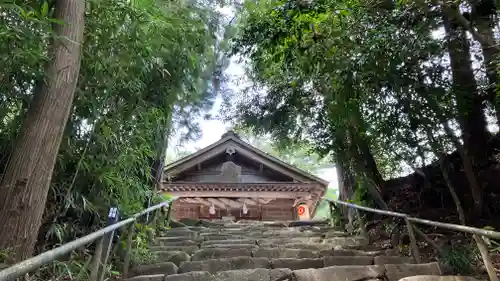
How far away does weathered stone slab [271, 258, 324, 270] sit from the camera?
11.5ft

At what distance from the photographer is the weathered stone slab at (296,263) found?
3518mm

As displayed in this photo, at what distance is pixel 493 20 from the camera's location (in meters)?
3.47

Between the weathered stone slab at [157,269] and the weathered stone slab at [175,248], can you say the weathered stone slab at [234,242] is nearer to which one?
the weathered stone slab at [175,248]

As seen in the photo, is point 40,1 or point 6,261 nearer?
point 6,261

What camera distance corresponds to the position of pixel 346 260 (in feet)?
11.9

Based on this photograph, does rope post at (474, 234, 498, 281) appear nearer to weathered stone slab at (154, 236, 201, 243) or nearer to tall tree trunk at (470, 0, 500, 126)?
tall tree trunk at (470, 0, 500, 126)

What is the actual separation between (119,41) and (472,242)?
152 inches

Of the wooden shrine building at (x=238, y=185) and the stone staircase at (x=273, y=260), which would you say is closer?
the stone staircase at (x=273, y=260)

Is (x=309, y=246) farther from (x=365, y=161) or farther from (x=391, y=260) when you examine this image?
(x=365, y=161)

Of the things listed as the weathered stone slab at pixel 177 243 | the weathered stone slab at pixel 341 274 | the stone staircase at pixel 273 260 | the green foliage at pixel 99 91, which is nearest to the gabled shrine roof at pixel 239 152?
the stone staircase at pixel 273 260

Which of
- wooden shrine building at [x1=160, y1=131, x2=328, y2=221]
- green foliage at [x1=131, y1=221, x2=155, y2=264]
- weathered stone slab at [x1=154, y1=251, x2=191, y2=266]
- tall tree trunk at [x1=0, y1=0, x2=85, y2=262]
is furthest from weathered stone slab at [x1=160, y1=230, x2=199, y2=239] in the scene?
tall tree trunk at [x1=0, y1=0, x2=85, y2=262]

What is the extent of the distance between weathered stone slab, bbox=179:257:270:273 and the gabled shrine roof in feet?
21.1

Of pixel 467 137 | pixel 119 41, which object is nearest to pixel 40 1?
pixel 119 41

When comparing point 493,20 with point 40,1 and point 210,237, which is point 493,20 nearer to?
point 40,1
